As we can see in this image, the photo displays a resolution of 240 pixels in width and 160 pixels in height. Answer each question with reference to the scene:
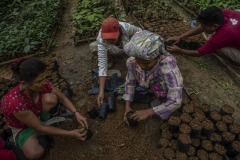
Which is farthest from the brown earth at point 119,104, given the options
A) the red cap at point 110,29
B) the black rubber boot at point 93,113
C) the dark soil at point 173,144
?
the red cap at point 110,29

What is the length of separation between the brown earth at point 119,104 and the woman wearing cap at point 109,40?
0.38 meters

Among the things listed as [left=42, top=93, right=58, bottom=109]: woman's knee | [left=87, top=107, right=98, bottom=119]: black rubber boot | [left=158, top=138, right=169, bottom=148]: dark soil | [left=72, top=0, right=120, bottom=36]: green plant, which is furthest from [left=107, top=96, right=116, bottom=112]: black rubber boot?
[left=72, top=0, right=120, bottom=36]: green plant

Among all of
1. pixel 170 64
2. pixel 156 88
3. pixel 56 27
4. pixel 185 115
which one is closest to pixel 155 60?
pixel 170 64

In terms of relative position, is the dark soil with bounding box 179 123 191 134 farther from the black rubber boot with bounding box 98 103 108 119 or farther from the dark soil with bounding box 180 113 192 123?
the black rubber boot with bounding box 98 103 108 119

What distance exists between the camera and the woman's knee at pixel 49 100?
270 centimetres

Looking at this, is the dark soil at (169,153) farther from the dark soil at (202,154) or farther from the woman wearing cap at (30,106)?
the woman wearing cap at (30,106)

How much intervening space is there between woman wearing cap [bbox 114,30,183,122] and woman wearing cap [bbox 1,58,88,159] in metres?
0.81

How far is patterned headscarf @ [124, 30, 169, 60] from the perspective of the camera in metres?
2.27

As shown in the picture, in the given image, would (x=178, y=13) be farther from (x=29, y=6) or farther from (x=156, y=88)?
(x=29, y=6)

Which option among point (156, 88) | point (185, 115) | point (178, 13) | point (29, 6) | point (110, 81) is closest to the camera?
point (185, 115)

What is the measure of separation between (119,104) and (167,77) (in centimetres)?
101

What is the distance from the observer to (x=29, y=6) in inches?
246

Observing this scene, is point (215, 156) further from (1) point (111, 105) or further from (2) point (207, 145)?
(1) point (111, 105)

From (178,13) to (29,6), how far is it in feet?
13.0
